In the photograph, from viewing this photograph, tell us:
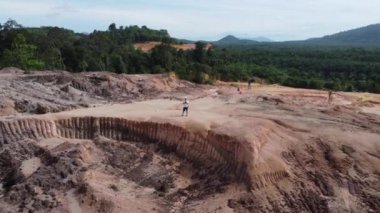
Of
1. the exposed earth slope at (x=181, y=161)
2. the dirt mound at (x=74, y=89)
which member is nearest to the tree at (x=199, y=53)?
the dirt mound at (x=74, y=89)

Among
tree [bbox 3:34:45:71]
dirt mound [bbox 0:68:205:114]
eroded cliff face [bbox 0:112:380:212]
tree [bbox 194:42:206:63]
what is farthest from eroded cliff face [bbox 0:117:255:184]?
tree [bbox 194:42:206:63]

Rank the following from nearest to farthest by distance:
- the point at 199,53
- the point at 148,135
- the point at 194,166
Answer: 1. the point at 194,166
2. the point at 148,135
3. the point at 199,53

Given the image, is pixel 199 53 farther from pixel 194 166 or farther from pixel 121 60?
pixel 194 166

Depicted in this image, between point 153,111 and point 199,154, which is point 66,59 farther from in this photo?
point 199,154

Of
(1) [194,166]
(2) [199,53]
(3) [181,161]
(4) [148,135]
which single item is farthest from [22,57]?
(1) [194,166]

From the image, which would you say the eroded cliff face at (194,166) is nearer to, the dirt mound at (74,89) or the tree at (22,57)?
the dirt mound at (74,89)

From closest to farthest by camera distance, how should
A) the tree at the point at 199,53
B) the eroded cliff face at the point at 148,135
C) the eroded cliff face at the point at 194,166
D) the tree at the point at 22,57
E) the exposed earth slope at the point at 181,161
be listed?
1. the exposed earth slope at the point at 181,161
2. the eroded cliff face at the point at 194,166
3. the eroded cliff face at the point at 148,135
4. the tree at the point at 22,57
5. the tree at the point at 199,53

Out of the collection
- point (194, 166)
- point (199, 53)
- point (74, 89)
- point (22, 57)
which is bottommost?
point (194, 166)

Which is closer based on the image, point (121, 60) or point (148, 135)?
point (148, 135)

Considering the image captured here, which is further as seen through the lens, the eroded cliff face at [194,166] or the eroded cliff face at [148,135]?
the eroded cliff face at [148,135]

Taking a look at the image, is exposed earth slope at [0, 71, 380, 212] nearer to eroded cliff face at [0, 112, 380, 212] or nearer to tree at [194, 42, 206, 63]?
eroded cliff face at [0, 112, 380, 212]
